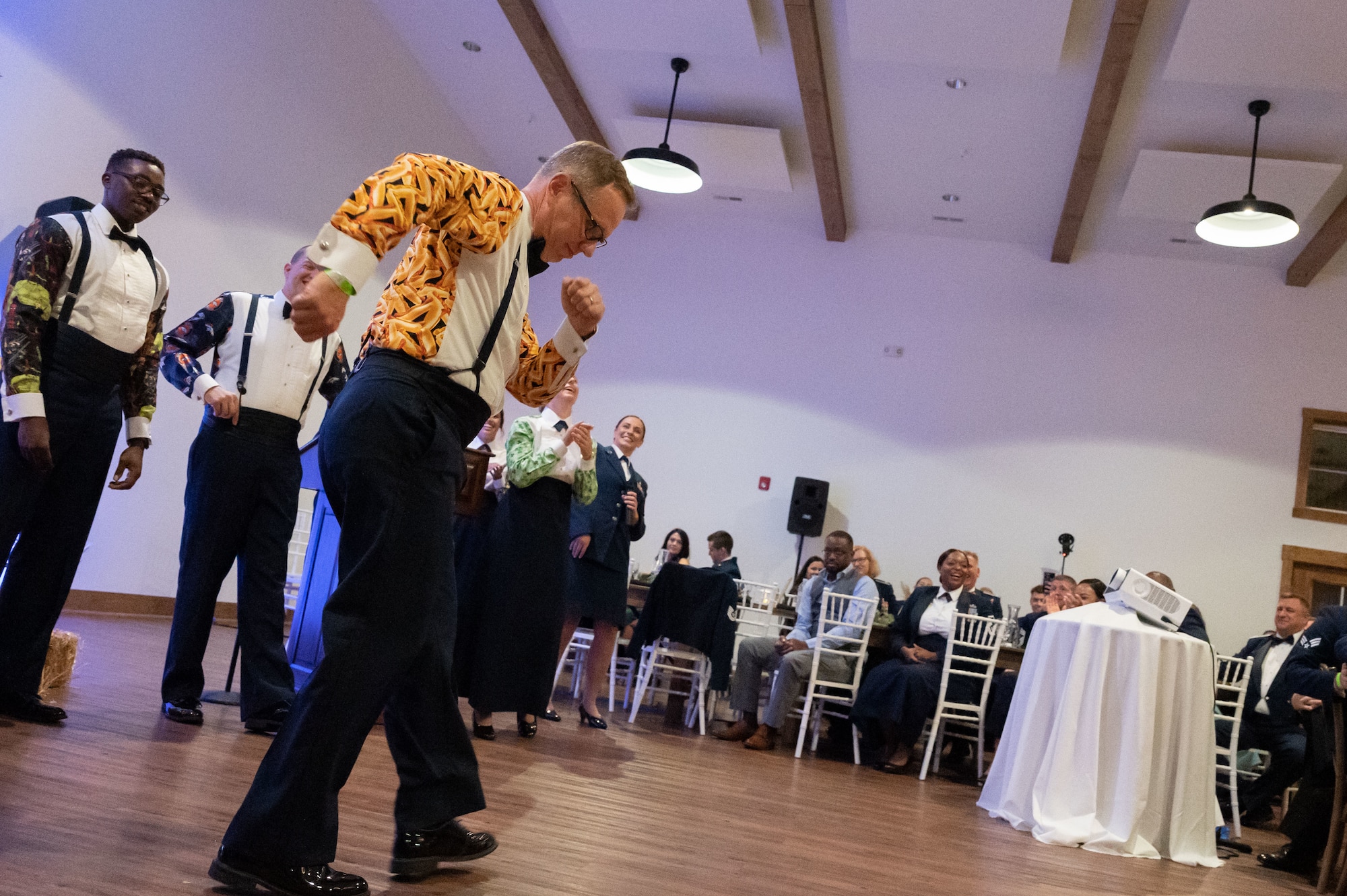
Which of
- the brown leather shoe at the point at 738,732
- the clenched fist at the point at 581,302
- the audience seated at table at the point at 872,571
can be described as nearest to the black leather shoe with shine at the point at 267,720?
the clenched fist at the point at 581,302

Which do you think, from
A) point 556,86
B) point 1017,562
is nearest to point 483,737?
point 556,86

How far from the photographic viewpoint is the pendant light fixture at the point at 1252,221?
6.03m

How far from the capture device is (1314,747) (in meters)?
4.09

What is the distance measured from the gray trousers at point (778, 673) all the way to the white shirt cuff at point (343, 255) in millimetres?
4232

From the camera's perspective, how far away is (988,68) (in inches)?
247

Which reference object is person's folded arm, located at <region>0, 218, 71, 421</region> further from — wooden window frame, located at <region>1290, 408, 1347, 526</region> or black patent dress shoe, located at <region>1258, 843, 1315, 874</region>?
wooden window frame, located at <region>1290, 408, 1347, 526</region>

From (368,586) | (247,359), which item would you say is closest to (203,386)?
(247,359)

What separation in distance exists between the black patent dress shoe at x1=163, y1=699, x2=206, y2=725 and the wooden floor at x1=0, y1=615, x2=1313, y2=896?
0.04 metres

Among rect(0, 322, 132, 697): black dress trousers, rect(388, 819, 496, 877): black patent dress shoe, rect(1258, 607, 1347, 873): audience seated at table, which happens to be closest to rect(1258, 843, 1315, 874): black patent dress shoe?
rect(1258, 607, 1347, 873): audience seated at table

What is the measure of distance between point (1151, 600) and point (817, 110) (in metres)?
4.07

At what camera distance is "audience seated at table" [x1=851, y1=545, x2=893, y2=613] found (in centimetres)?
635

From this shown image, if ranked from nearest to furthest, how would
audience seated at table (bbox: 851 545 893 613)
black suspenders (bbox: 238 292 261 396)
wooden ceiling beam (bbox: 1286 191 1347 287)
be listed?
1. black suspenders (bbox: 238 292 261 396)
2. audience seated at table (bbox: 851 545 893 613)
3. wooden ceiling beam (bbox: 1286 191 1347 287)

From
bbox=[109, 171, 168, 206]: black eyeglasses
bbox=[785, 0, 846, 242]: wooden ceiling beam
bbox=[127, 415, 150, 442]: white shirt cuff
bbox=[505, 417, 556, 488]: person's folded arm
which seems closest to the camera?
bbox=[109, 171, 168, 206]: black eyeglasses

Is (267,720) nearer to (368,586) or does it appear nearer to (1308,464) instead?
(368,586)
